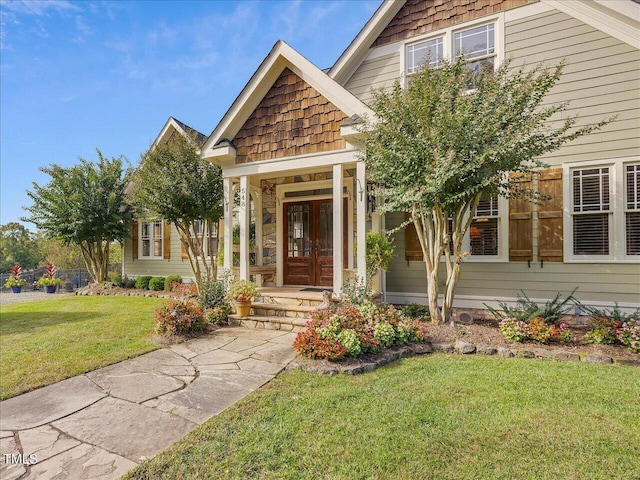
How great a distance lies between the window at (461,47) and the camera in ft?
22.4

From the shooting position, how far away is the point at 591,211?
5.97m

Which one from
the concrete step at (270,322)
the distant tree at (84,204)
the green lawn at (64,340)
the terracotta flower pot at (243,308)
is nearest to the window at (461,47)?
the concrete step at (270,322)

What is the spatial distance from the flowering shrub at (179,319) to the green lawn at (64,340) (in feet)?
1.07

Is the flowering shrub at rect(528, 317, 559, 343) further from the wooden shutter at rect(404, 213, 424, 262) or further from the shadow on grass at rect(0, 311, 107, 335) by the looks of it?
the shadow on grass at rect(0, 311, 107, 335)

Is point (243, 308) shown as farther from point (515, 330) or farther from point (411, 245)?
point (515, 330)

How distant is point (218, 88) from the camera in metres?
12.3

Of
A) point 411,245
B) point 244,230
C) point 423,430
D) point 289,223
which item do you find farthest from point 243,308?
point 423,430

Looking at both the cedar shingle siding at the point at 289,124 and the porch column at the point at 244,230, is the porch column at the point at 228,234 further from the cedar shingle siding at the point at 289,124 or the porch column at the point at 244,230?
the cedar shingle siding at the point at 289,124

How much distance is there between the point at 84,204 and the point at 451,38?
40.0ft

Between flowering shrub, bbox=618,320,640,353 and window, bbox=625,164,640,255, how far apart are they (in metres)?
1.85

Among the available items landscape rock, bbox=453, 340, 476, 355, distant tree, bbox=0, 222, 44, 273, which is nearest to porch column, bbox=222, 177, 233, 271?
landscape rock, bbox=453, 340, 476, 355

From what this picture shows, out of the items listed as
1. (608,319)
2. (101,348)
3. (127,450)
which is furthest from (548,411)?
(101,348)

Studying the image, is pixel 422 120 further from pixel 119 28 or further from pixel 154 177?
pixel 119 28

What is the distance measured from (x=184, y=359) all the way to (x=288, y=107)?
5.17 m
